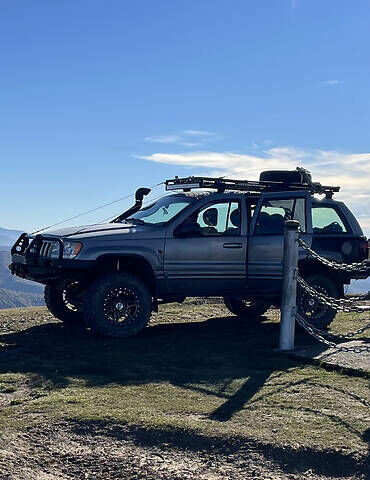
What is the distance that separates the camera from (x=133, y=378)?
577cm

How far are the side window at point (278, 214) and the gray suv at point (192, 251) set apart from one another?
15 millimetres

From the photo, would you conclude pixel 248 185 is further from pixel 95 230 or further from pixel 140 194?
pixel 95 230

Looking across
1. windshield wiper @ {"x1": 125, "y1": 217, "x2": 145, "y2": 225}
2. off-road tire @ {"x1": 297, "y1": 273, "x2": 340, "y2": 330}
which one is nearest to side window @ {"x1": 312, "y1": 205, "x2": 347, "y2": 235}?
off-road tire @ {"x1": 297, "y1": 273, "x2": 340, "y2": 330}

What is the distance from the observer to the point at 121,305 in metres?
7.83

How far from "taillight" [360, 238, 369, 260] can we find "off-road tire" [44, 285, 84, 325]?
4399mm

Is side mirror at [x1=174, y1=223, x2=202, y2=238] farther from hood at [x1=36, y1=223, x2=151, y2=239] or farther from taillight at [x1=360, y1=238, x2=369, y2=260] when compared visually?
taillight at [x1=360, y1=238, x2=369, y2=260]

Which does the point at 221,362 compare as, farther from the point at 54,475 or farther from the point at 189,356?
the point at 54,475

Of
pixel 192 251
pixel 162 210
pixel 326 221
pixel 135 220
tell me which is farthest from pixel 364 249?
pixel 135 220

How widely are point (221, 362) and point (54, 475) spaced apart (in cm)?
313

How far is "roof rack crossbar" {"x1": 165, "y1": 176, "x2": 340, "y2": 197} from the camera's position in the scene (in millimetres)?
8883

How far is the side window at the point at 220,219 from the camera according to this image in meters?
8.55

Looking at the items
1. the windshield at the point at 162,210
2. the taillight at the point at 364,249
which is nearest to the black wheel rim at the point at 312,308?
the taillight at the point at 364,249

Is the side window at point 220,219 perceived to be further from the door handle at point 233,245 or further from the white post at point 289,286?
the white post at point 289,286

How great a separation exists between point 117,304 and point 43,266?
110 centimetres
